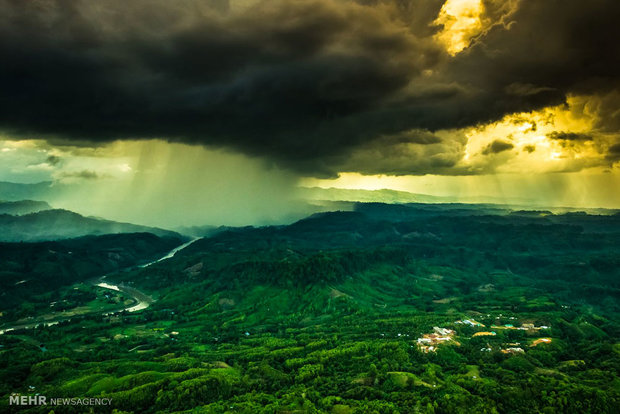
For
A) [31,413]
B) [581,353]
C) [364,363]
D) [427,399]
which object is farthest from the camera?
[581,353]

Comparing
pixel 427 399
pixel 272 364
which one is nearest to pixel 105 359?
pixel 272 364

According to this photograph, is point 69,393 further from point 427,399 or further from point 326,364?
point 427,399

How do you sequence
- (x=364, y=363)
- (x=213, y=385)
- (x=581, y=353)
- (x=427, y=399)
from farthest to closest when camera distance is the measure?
(x=581, y=353)
(x=364, y=363)
(x=213, y=385)
(x=427, y=399)

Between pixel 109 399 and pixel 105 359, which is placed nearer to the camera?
pixel 109 399

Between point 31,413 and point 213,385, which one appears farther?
point 213,385

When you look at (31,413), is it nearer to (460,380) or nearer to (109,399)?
(109,399)

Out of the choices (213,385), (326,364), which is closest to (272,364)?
(326,364)

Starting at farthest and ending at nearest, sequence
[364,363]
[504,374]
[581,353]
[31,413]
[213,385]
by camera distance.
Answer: [581,353] → [364,363] → [504,374] → [213,385] → [31,413]

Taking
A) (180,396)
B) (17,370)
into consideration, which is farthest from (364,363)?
(17,370)

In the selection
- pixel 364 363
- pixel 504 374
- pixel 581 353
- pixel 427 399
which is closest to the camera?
pixel 427 399
